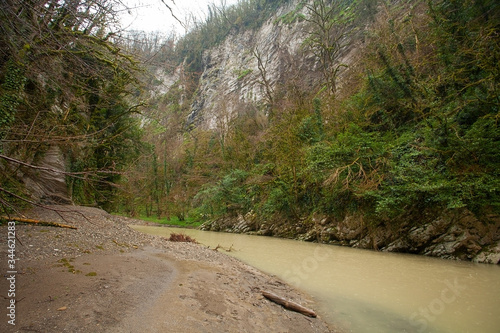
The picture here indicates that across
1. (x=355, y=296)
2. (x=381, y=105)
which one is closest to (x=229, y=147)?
(x=381, y=105)

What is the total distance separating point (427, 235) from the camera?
8.01m

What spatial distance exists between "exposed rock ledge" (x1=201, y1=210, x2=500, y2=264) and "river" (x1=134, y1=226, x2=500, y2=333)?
0.51 meters

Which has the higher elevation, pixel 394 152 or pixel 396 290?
pixel 394 152

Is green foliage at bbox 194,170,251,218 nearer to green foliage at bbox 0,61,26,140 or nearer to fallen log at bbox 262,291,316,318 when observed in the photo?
green foliage at bbox 0,61,26,140

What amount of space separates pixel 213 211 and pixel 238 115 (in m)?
11.1

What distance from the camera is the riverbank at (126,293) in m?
2.59

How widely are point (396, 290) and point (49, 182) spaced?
1294cm

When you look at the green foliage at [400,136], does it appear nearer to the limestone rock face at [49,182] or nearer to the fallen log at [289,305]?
the fallen log at [289,305]

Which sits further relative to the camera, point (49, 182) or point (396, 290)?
point (49, 182)

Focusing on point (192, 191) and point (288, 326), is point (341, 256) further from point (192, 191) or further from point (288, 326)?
point (192, 191)

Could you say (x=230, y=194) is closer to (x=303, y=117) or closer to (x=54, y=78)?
(x=303, y=117)

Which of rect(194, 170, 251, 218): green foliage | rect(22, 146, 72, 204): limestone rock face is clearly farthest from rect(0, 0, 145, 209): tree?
rect(194, 170, 251, 218): green foliage

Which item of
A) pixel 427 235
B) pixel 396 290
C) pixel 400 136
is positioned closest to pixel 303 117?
pixel 400 136

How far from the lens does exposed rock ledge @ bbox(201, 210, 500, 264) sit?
6805mm
